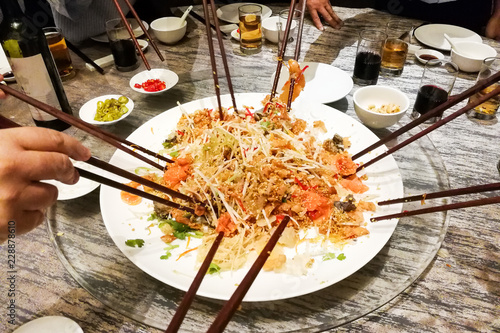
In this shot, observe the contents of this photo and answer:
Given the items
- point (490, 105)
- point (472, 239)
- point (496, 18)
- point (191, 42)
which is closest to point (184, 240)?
point (472, 239)

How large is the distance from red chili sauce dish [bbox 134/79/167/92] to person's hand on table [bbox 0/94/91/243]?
157 cm

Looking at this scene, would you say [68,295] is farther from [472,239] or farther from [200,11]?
[200,11]

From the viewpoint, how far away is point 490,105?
2.38 metres

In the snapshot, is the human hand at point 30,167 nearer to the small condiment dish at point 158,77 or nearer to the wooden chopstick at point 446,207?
the wooden chopstick at point 446,207

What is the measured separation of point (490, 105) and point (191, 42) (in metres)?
2.54

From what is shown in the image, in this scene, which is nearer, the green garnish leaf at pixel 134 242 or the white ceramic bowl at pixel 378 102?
the green garnish leaf at pixel 134 242

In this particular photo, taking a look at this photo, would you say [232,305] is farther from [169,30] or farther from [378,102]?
[169,30]

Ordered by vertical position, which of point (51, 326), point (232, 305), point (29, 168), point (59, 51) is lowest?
point (51, 326)

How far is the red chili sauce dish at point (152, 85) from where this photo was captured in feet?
8.61

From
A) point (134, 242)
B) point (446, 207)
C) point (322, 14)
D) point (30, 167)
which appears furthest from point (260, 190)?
point (322, 14)

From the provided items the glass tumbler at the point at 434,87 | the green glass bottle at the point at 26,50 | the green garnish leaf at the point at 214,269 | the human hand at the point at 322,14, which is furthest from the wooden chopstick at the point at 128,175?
the human hand at the point at 322,14

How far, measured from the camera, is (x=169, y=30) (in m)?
3.26

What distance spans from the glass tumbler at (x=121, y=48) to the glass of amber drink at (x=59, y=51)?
1.16ft

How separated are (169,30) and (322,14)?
60.5 inches
